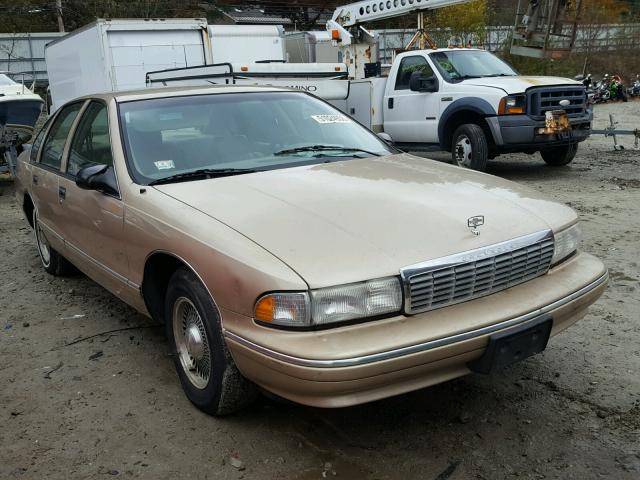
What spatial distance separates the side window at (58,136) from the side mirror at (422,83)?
21.5ft

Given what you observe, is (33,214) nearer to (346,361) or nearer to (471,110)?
(346,361)

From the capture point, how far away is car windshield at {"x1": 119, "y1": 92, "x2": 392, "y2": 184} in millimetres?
3619

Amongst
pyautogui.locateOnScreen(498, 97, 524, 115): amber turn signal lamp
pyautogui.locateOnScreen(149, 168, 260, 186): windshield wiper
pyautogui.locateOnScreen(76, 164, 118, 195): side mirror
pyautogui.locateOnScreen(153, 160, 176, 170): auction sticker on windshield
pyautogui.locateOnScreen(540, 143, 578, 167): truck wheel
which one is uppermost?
pyautogui.locateOnScreen(153, 160, 176, 170): auction sticker on windshield

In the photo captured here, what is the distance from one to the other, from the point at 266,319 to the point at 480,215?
1141mm

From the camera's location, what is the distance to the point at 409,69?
10.8 meters

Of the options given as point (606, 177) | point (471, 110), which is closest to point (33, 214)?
point (471, 110)

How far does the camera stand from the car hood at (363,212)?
2.62 meters

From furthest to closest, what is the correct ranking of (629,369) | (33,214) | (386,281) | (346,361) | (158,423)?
(33,214) → (629,369) → (158,423) → (386,281) → (346,361)

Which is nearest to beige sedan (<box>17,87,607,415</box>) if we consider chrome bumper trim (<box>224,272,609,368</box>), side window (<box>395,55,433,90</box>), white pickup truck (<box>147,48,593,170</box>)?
chrome bumper trim (<box>224,272,609,368</box>)

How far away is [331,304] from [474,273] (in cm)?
67

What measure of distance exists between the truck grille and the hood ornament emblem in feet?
22.6

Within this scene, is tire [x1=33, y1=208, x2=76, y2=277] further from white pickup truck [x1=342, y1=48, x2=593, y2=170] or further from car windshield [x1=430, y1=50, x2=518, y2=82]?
car windshield [x1=430, y1=50, x2=518, y2=82]

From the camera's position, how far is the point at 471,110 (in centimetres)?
957

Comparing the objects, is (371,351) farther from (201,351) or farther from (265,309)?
(201,351)
